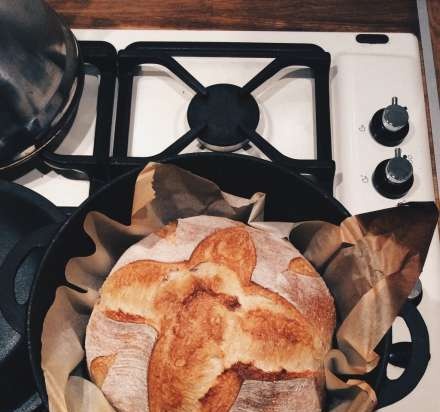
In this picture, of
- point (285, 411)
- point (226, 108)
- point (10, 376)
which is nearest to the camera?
point (285, 411)

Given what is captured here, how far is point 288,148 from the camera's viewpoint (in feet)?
2.73

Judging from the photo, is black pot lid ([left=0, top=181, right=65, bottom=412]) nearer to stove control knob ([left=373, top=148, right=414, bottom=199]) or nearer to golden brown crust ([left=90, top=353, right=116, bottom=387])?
golden brown crust ([left=90, top=353, right=116, bottom=387])

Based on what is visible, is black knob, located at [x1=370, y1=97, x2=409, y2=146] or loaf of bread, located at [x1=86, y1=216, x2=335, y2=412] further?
black knob, located at [x1=370, y1=97, x2=409, y2=146]

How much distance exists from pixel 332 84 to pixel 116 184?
38 centimetres

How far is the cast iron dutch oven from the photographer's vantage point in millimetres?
601

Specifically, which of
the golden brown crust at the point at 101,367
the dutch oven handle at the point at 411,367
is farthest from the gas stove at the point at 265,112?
the golden brown crust at the point at 101,367

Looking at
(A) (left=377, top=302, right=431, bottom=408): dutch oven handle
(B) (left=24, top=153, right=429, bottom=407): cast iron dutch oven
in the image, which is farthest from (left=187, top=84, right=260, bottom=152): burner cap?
(A) (left=377, top=302, right=431, bottom=408): dutch oven handle

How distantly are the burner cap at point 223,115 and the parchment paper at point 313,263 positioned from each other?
124 mm

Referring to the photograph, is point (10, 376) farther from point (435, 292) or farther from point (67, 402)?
point (435, 292)

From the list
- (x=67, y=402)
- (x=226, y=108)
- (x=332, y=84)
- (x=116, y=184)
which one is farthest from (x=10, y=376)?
(x=332, y=84)

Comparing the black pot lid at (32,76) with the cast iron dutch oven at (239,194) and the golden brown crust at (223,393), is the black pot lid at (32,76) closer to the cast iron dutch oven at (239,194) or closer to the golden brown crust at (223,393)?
the cast iron dutch oven at (239,194)

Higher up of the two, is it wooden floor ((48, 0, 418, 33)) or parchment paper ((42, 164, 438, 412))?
wooden floor ((48, 0, 418, 33))

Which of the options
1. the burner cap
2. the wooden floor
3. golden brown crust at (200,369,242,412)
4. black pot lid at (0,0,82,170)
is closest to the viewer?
golden brown crust at (200,369,242,412)

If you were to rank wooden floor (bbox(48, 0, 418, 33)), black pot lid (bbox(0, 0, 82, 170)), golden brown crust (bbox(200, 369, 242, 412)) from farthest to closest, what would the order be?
wooden floor (bbox(48, 0, 418, 33)) → black pot lid (bbox(0, 0, 82, 170)) → golden brown crust (bbox(200, 369, 242, 412))
